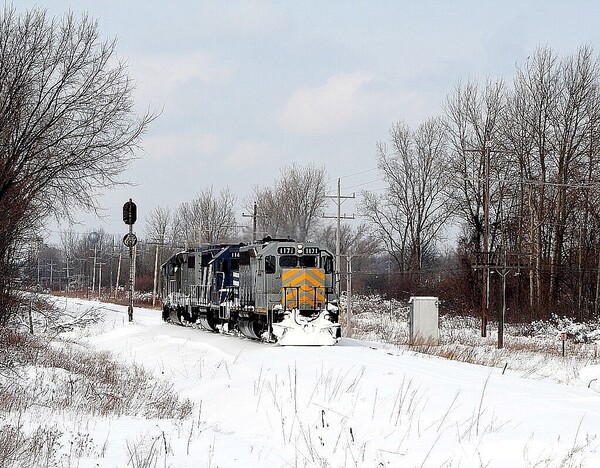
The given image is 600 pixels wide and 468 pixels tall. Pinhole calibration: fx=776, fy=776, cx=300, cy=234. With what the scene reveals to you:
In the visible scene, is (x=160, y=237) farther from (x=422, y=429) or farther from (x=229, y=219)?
(x=422, y=429)

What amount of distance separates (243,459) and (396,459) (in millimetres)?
1804

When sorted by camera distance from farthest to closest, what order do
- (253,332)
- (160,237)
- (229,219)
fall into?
(160,237), (229,219), (253,332)

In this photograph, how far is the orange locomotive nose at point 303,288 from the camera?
20.8m

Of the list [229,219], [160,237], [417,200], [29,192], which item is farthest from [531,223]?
[160,237]

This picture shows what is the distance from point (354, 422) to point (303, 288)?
33.7ft

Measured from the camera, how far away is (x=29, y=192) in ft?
57.3

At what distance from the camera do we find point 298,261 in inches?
876

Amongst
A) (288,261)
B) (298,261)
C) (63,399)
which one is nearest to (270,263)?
(288,261)

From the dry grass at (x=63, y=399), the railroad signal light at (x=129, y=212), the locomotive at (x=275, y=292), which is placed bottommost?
the dry grass at (x=63, y=399)

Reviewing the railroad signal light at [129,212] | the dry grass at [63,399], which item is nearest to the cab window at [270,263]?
the dry grass at [63,399]

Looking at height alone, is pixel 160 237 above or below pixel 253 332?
above

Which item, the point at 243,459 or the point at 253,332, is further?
the point at 253,332

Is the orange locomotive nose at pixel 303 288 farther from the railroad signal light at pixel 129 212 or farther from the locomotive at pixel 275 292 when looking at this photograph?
the railroad signal light at pixel 129 212

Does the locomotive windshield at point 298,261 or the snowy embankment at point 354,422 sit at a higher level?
the locomotive windshield at point 298,261
